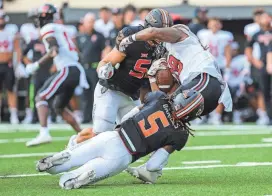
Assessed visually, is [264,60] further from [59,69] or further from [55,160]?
[55,160]

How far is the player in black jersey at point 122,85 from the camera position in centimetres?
876

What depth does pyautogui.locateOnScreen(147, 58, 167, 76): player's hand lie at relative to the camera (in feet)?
27.2

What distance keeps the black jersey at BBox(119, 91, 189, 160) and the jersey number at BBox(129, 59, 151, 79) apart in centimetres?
107

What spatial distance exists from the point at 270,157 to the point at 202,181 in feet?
7.44

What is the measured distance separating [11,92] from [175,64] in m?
8.62

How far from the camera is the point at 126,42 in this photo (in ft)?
26.3

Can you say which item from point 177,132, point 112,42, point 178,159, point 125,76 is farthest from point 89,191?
point 112,42

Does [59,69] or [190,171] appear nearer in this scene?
[190,171]

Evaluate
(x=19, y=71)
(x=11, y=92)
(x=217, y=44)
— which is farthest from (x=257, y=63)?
(x=19, y=71)

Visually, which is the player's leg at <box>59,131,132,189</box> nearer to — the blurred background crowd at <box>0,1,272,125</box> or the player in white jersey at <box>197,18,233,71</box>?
the blurred background crowd at <box>0,1,272,125</box>

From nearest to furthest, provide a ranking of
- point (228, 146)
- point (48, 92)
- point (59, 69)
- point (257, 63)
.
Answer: point (48, 92), point (228, 146), point (59, 69), point (257, 63)

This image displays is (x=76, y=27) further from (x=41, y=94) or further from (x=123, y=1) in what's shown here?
(x=41, y=94)

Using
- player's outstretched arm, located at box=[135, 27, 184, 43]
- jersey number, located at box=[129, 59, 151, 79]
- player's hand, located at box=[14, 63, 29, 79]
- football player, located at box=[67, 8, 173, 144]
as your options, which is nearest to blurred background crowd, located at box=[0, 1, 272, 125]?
player's hand, located at box=[14, 63, 29, 79]

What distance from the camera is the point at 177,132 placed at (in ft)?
25.5
